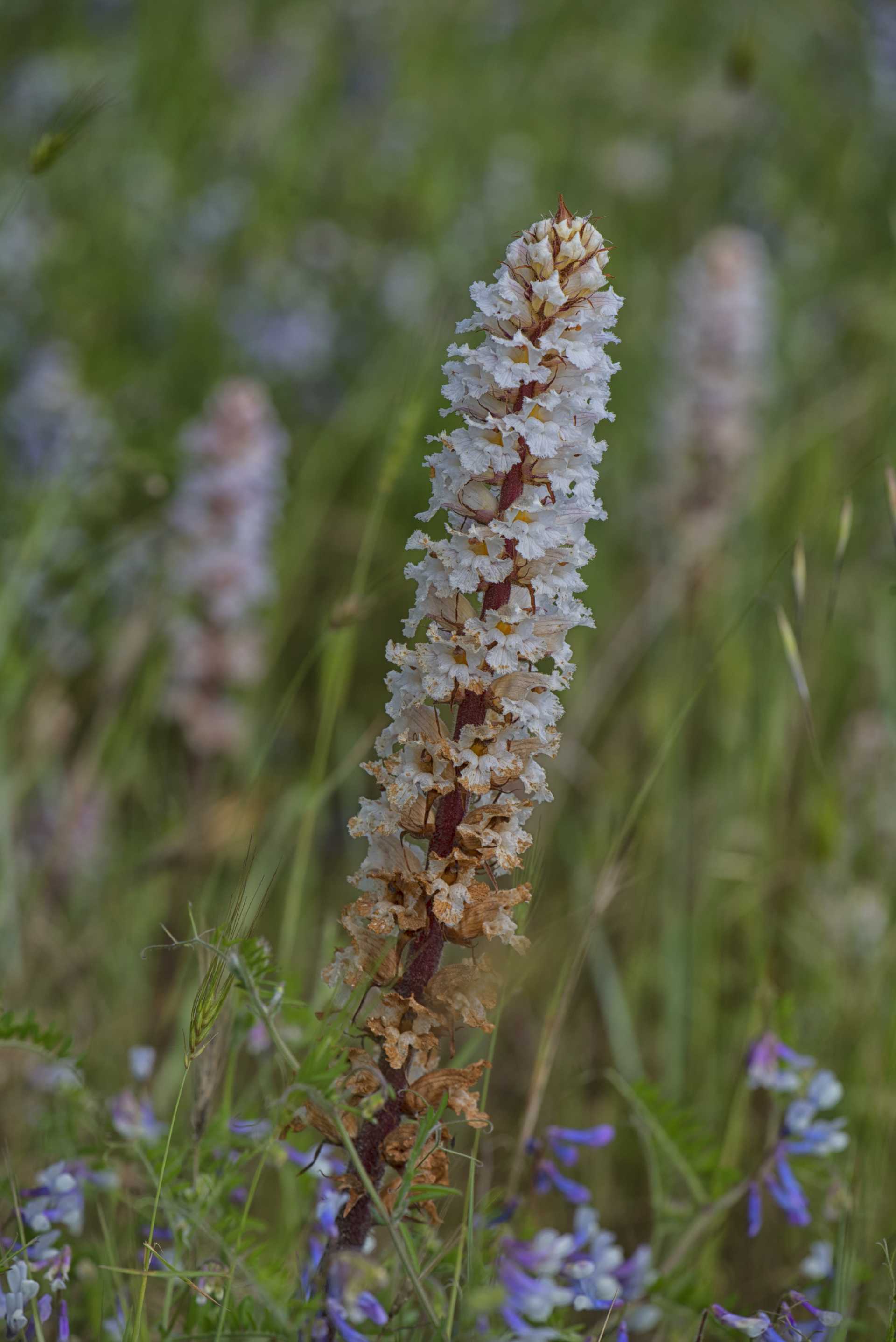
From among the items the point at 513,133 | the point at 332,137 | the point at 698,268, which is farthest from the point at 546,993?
the point at 513,133

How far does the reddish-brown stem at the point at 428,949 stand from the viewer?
1.25m

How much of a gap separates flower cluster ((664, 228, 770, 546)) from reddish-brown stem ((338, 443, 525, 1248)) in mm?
3421

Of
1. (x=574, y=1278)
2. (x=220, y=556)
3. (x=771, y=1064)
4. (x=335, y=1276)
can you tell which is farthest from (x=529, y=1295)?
(x=220, y=556)

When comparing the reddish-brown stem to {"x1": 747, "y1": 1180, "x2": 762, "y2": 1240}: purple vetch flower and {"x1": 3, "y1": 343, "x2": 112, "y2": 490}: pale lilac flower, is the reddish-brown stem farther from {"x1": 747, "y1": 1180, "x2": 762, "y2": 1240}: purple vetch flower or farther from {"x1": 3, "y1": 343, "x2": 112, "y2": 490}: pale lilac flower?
{"x1": 3, "y1": 343, "x2": 112, "y2": 490}: pale lilac flower

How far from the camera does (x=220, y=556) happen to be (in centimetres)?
360

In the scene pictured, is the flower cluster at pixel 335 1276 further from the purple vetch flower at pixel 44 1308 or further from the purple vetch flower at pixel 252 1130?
the purple vetch flower at pixel 44 1308

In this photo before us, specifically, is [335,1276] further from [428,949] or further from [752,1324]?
[752,1324]

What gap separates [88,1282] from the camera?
1629 mm

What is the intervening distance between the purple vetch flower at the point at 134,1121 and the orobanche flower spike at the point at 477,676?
1.42 feet

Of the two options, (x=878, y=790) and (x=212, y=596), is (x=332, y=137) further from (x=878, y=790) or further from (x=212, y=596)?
(x=878, y=790)

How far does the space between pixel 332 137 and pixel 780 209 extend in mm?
2316

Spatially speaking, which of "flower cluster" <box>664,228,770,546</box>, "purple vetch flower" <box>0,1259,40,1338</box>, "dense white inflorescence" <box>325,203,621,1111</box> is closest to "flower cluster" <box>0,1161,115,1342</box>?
"purple vetch flower" <box>0,1259,40,1338</box>

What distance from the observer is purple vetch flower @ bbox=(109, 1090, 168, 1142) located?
161 cm

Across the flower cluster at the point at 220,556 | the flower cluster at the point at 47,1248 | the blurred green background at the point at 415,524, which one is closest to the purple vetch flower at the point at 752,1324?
the blurred green background at the point at 415,524
